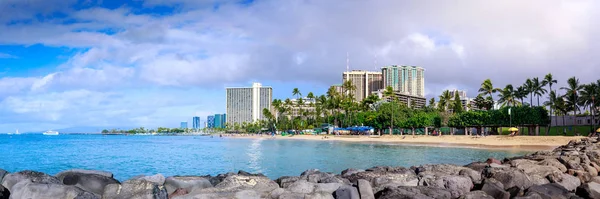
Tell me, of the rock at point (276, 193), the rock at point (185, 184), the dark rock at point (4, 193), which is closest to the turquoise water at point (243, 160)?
the rock at point (185, 184)

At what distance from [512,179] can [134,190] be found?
27.3 feet

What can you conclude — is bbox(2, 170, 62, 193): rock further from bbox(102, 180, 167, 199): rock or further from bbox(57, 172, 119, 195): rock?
bbox(102, 180, 167, 199): rock

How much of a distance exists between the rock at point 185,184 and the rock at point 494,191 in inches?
228

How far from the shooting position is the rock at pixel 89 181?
9180mm

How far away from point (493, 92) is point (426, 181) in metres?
100

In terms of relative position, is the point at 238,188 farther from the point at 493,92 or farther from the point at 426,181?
the point at 493,92

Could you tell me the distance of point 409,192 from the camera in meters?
8.95

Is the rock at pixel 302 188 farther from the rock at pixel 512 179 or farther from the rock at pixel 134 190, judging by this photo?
the rock at pixel 512 179

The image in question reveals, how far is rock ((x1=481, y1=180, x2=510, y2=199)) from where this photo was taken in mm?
9820

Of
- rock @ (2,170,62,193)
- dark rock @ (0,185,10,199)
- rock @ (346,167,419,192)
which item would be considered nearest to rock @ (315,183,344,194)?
rock @ (346,167,419,192)

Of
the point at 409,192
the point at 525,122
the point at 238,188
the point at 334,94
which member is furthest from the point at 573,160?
the point at 334,94

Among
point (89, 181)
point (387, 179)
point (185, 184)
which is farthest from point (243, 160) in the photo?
point (89, 181)

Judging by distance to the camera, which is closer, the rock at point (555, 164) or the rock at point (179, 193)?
the rock at point (179, 193)

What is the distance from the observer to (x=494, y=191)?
9.92 meters
